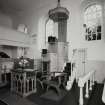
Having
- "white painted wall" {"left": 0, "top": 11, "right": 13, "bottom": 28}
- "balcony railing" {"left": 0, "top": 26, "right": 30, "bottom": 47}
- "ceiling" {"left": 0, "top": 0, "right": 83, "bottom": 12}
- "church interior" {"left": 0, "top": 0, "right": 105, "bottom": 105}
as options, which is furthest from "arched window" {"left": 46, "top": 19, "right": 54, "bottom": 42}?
"white painted wall" {"left": 0, "top": 11, "right": 13, "bottom": 28}

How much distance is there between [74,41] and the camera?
502 centimetres

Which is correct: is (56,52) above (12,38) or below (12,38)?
below

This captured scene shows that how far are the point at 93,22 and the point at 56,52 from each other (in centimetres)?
A: 239

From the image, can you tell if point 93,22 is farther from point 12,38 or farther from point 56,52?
point 12,38

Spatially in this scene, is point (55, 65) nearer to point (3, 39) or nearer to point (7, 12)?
point (3, 39)

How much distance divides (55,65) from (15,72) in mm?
2324

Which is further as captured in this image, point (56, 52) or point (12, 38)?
point (12, 38)

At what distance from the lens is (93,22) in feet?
15.7

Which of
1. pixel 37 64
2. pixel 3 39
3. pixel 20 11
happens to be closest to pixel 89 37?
pixel 37 64

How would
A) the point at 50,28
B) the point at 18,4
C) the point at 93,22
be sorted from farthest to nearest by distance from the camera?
the point at 18,4 < the point at 50,28 < the point at 93,22

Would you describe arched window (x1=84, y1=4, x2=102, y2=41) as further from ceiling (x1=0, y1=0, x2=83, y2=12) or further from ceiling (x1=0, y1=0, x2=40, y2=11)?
ceiling (x1=0, y1=0, x2=40, y2=11)

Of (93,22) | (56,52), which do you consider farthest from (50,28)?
Answer: (93,22)

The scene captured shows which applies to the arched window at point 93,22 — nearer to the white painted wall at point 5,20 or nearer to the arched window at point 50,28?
the arched window at point 50,28

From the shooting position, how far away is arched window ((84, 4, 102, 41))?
4.61 metres
